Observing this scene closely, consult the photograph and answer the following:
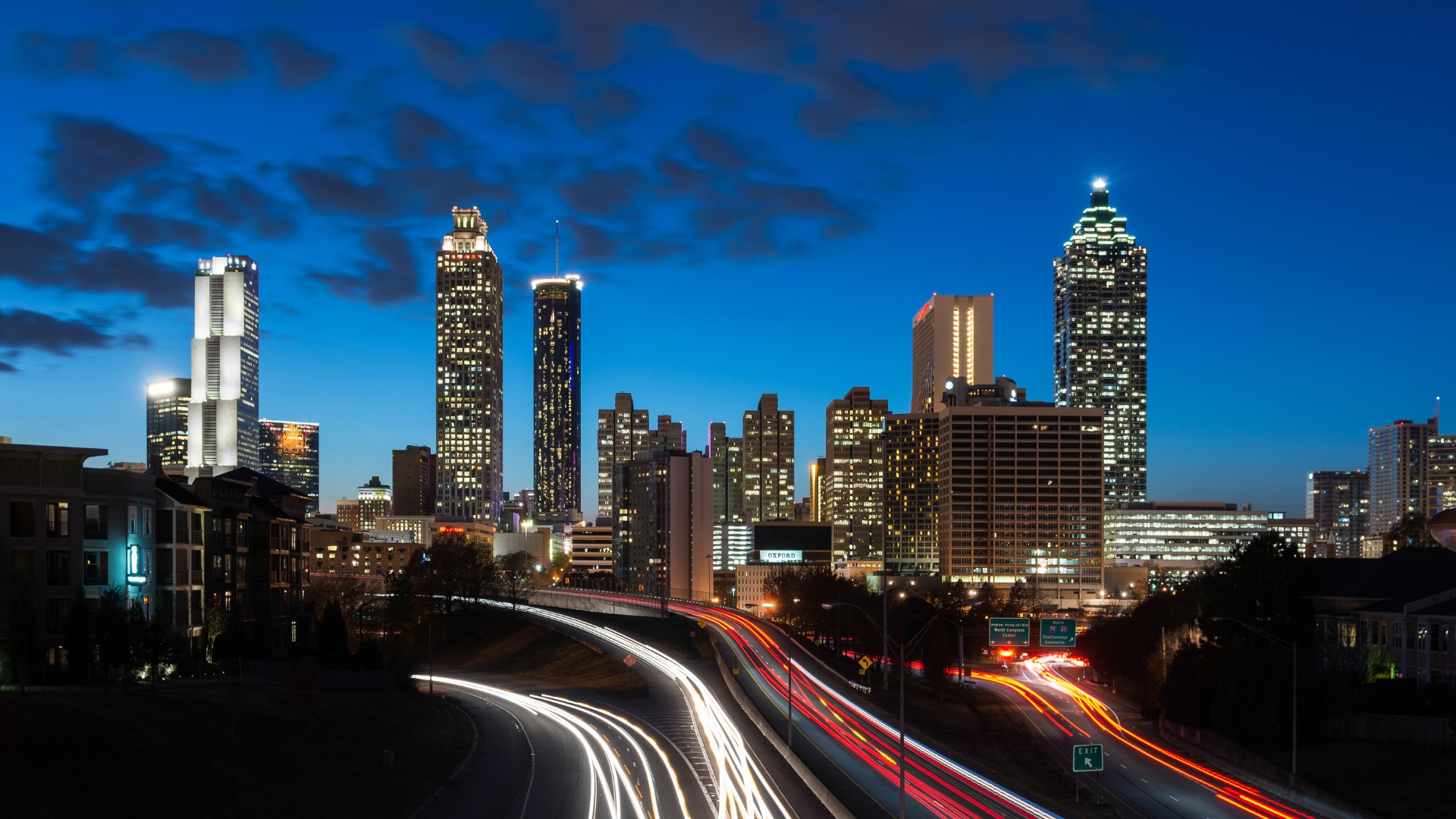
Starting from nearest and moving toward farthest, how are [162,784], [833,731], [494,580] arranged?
[162,784] → [833,731] → [494,580]

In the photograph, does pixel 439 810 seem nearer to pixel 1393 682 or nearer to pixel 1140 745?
pixel 1140 745

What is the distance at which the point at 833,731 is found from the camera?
80.6 metres

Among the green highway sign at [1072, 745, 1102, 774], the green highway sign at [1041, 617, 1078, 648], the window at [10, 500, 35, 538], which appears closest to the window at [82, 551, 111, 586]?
the window at [10, 500, 35, 538]

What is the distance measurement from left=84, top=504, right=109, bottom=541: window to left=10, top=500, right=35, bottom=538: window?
3.11 metres

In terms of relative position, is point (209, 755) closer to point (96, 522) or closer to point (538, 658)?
point (96, 522)

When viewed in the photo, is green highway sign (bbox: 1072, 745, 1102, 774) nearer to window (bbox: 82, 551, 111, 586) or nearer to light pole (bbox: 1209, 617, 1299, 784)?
light pole (bbox: 1209, 617, 1299, 784)

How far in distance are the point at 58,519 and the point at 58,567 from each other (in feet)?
8.37

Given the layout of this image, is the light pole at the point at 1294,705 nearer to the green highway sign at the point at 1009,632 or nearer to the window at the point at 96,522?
the green highway sign at the point at 1009,632

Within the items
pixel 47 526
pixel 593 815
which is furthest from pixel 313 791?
pixel 47 526

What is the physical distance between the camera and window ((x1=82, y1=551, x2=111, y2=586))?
233 feet

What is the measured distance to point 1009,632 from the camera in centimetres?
10356

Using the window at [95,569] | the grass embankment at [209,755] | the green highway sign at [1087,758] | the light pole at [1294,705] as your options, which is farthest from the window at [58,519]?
the light pole at [1294,705]

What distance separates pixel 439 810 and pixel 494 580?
134 metres

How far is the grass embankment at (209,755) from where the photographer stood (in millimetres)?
41906
